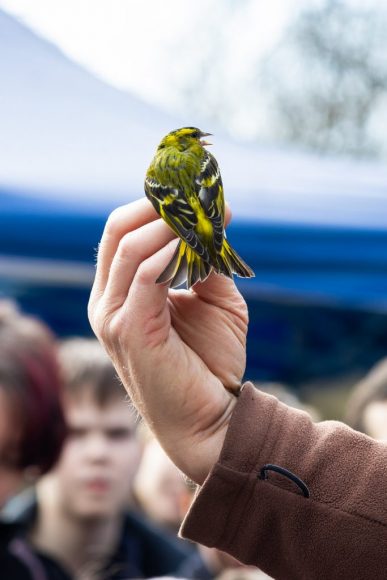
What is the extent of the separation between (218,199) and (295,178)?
4.15m

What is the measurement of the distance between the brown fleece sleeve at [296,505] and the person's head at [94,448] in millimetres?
2014

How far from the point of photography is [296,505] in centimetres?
129

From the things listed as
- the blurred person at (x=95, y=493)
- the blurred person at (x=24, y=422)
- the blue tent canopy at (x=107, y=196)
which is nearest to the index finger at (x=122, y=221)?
the blurred person at (x=24, y=422)

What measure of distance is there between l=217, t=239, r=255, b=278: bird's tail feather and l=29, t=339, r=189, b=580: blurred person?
1885 mm

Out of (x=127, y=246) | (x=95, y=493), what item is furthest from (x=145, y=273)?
(x=95, y=493)

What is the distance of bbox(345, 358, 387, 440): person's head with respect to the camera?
10.8 feet

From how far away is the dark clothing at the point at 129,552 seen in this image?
249cm

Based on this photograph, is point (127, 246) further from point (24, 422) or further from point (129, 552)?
point (129, 552)

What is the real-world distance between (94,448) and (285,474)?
2137 mm

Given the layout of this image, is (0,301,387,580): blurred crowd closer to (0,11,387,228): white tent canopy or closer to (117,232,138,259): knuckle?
(0,11,387,228): white tent canopy

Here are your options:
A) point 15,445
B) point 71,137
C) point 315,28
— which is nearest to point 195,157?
point 15,445

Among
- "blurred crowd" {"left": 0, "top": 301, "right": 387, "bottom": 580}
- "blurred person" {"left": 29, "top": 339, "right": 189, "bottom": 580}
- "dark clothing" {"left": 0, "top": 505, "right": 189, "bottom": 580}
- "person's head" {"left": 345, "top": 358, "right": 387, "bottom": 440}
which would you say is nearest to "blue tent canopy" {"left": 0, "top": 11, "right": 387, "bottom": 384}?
"blurred crowd" {"left": 0, "top": 301, "right": 387, "bottom": 580}

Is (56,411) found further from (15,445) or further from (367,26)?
(367,26)

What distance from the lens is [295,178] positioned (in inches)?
213
